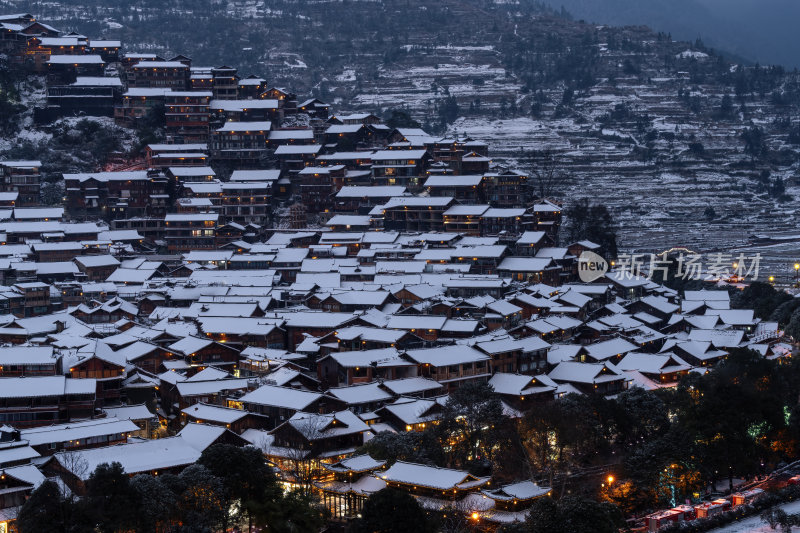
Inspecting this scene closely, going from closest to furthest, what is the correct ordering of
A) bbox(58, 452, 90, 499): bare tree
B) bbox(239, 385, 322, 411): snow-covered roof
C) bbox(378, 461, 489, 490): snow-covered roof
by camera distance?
bbox(58, 452, 90, 499): bare tree, bbox(378, 461, 489, 490): snow-covered roof, bbox(239, 385, 322, 411): snow-covered roof

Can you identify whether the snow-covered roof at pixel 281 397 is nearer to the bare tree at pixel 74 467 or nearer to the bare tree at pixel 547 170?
the bare tree at pixel 74 467

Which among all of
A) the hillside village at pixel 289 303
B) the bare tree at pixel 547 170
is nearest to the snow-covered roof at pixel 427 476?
the hillside village at pixel 289 303

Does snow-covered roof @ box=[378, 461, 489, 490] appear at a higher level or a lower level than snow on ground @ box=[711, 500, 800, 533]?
higher

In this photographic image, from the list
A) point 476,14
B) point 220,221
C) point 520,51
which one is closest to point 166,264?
point 220,221

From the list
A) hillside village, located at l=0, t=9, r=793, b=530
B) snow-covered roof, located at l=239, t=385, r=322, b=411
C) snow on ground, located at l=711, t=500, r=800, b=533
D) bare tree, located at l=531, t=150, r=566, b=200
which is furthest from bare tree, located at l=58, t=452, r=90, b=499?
bare tree, located at l=531, t=150, r=566, b=200

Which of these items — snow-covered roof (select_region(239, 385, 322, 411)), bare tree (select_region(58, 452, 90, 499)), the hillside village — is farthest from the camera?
snow-covered roof (select_region(239, 385, 322, 411))

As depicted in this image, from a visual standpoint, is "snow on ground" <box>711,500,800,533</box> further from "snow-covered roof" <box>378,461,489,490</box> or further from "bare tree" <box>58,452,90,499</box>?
"bare tree" <box>58,452,90,499</box>

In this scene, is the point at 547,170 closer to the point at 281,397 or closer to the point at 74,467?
the point at 281,397

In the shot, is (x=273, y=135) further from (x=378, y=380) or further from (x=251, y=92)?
(x=378, y=380)

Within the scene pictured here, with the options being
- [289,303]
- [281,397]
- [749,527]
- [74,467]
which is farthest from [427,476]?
[289,303]
